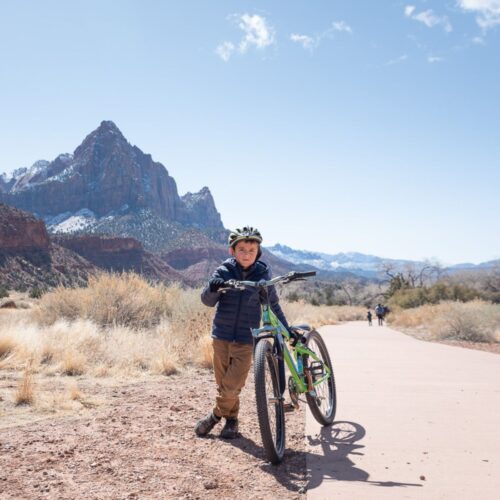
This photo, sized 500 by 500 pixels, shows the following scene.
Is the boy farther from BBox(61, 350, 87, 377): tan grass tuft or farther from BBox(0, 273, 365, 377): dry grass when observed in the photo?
BBox(61, 350, 87, 377): tan grass tuft

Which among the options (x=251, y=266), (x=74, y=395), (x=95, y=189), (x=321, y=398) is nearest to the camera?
(x=321, y=398)

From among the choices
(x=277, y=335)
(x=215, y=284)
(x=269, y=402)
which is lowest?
(x=269, y=402)

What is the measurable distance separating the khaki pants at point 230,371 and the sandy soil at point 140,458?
296mm

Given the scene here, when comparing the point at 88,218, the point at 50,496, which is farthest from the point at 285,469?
the point at 88,218

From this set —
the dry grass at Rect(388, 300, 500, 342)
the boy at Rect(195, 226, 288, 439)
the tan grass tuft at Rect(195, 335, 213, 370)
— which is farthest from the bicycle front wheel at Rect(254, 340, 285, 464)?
the dry grass at Rect(388, 300, 500, 342)

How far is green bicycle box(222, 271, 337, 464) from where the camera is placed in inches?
141

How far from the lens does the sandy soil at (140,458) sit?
10.3 feet

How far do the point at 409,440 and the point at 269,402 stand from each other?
1482mm

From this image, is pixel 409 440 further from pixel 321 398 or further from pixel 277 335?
pixel 277 335

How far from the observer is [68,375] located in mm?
7254

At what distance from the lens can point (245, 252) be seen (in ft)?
14.7

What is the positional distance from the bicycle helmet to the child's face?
0.04m

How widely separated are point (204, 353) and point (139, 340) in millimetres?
1584

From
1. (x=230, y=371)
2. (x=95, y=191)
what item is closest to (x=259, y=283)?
(x=230, y=371)
